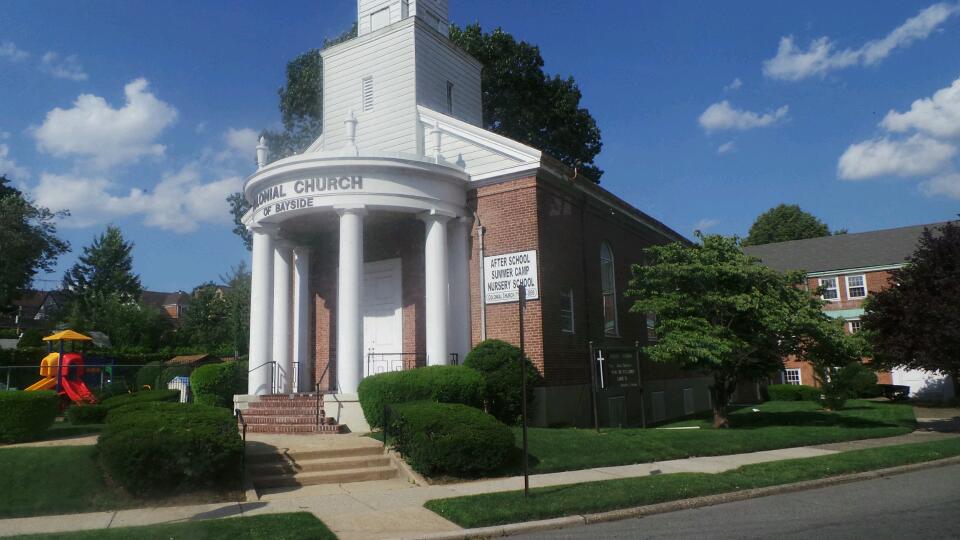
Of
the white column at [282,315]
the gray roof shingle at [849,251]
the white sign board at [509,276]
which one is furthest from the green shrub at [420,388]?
the gray roof shingle at [849,251]

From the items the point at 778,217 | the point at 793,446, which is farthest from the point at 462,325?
the point at 778,217

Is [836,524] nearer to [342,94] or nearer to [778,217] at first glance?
[342,94]

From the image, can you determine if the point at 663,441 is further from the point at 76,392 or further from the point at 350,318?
the point at 76,392

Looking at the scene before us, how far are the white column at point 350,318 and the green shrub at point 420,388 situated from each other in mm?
904

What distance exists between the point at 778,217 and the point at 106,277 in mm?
65095

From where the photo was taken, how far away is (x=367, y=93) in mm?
21688

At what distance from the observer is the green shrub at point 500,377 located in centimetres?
1577

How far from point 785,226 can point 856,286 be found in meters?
26.1

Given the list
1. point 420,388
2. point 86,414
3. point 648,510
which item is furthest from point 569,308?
point 86,414

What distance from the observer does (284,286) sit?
63.2 ft

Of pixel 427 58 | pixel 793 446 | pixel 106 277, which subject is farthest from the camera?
pixel 106 277

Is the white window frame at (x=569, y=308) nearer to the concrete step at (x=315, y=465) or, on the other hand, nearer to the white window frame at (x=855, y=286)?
the concrete step at (x=315, y=465)

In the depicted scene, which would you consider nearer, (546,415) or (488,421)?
(488,421)

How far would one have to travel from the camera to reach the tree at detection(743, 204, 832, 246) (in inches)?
2697
